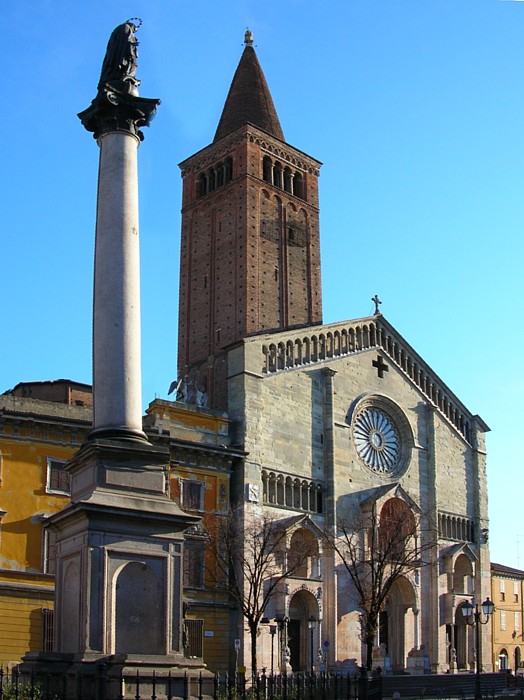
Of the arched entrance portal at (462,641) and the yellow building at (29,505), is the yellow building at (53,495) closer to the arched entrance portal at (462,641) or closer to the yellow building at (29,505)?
the yellow building at (29,505)

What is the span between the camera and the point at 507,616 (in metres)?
72.6

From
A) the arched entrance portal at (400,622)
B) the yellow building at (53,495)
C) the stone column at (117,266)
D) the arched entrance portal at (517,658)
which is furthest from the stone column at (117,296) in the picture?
the arched entrance portal at (517,658)

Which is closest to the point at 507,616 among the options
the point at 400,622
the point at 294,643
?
the point at 400,622

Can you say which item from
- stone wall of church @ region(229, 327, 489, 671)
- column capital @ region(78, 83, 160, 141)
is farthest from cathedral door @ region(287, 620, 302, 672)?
column capital @ region(78, 83, 160, 141)

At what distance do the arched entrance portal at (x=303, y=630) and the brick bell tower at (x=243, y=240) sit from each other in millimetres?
12662

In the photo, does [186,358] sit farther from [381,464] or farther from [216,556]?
[216,556]

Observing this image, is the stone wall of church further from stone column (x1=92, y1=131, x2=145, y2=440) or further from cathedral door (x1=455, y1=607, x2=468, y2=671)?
stone column (x1=92, y1=131, x2=145, y2=440)

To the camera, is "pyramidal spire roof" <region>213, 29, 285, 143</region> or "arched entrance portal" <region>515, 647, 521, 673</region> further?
"arched entrance portal" <region>515, 647, 521, 673</region>

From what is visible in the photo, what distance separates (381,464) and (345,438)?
12.9 feet

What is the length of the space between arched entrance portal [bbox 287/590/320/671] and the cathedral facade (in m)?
0.08

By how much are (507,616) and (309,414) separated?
88.6ft

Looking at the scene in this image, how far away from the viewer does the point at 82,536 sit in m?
21.2

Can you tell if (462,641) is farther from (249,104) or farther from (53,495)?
(249,104)

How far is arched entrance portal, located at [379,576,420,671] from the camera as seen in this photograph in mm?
58719
